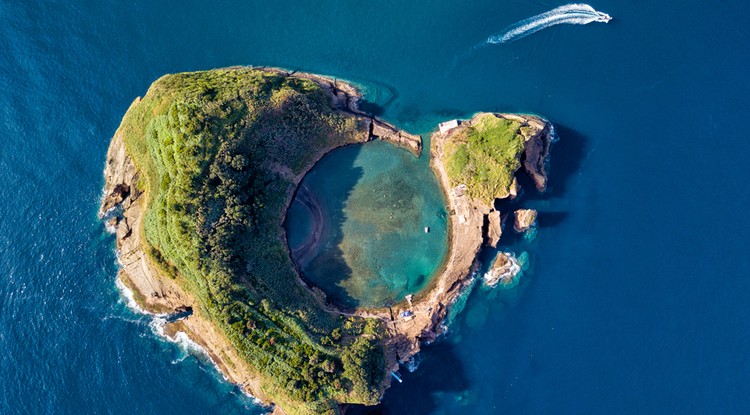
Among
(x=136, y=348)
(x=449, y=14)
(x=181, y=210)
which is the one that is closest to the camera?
(x=181, y=210)

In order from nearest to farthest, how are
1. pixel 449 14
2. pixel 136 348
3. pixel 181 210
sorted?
pixel 181 210, pixel 136 348, pixel 449 14

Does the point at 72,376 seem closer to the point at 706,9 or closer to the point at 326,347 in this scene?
the point at 326,347

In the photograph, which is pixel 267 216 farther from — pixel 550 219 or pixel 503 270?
pixel 550 219

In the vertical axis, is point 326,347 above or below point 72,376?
below

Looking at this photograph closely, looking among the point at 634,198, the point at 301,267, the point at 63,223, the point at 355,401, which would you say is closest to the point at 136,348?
the point at 63,223

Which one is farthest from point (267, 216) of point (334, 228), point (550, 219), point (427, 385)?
point (550, 219)
